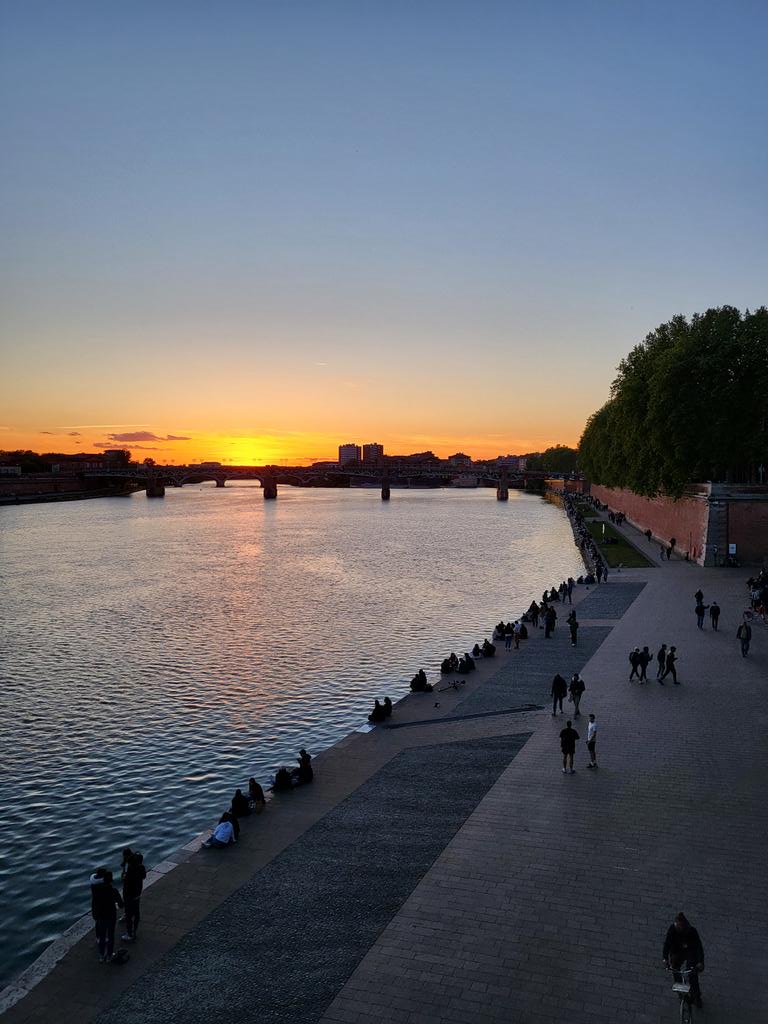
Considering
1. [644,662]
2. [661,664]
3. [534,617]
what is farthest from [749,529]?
[644,662]

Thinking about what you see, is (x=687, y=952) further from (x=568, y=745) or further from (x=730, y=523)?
(x=730, y=523)

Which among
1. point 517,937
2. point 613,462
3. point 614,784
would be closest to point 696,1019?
point 517,937

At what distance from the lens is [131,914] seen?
34.1ft

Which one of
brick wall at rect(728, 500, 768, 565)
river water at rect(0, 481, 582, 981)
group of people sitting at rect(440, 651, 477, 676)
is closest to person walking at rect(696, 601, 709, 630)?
river water at rect(0, 481, 582, 981)

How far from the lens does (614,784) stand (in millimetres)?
14914

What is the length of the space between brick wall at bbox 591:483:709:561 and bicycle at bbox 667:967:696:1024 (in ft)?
136

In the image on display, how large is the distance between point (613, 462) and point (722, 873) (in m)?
62.6

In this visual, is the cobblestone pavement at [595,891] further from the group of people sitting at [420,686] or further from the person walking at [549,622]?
the person walking at [549,622]

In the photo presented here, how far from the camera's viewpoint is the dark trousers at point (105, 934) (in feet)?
32.0

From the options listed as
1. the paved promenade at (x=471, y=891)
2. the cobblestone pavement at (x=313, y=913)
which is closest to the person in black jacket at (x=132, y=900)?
the paved promenade at (x=471, y=891)

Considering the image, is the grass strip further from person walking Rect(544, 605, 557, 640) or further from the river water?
person walking Rect(544, 605, 557, 640)

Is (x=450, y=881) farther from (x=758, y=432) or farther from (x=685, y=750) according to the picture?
(x=758, y=432)

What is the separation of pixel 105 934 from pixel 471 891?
500 centimetres

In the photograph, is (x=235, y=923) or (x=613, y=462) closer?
(x=235, y=923)
